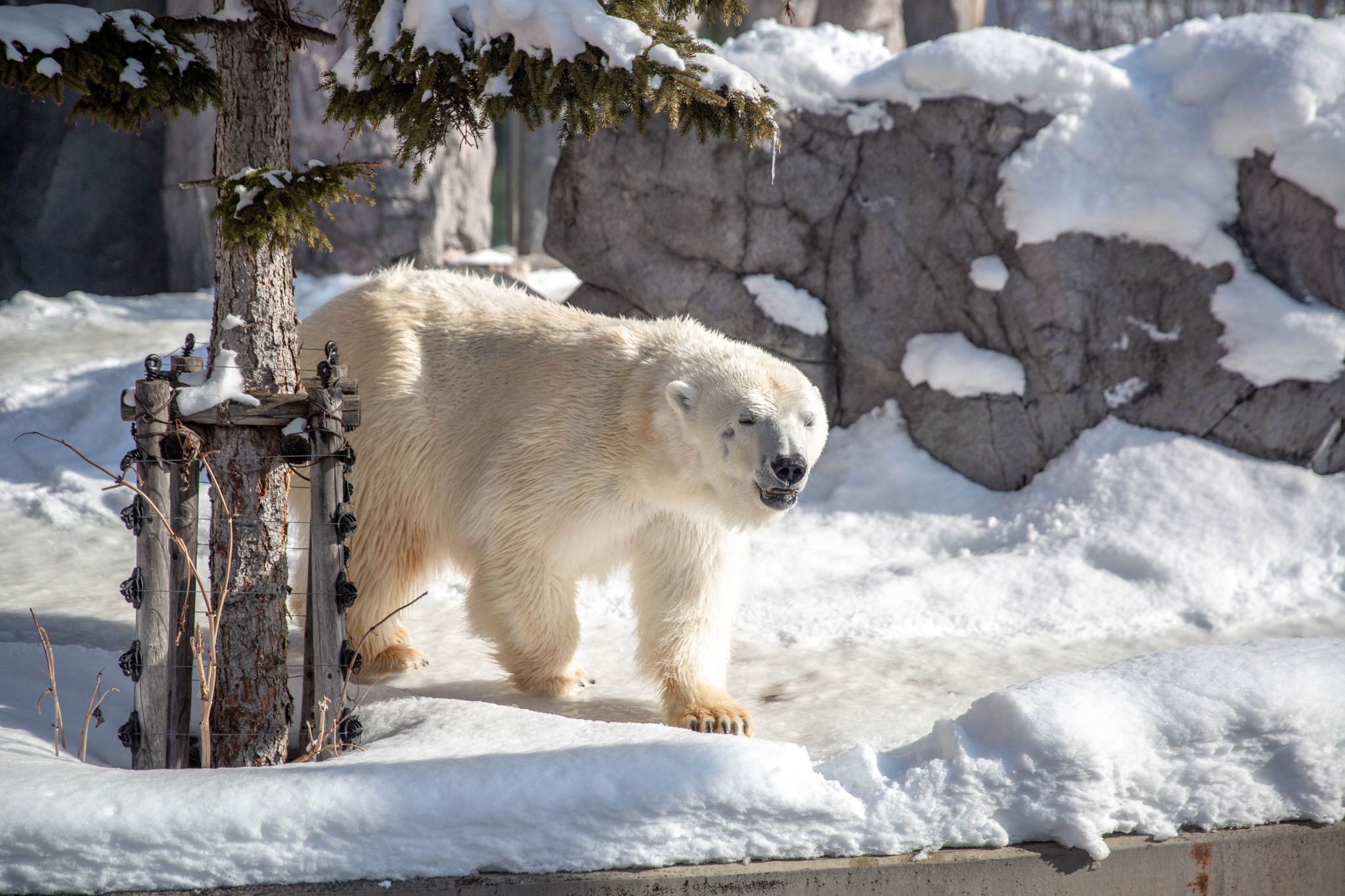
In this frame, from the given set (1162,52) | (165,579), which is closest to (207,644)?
(165,579)

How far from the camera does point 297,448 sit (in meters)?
2.79

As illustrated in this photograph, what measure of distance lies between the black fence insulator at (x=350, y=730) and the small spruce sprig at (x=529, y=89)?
1.47 meters

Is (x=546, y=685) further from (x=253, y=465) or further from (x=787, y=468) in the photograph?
(x=253, y=465)

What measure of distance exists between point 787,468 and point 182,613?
170 cm

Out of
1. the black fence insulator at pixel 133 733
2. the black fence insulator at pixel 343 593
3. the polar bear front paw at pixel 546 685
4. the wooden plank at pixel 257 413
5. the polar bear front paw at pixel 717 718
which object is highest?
the wooden plank at pixel 257 413

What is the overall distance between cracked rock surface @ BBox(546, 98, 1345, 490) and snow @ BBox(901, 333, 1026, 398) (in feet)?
0.19

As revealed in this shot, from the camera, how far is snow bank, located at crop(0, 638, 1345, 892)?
2.22m

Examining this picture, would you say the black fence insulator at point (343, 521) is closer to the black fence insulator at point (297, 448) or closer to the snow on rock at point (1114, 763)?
the black fence insulator at point (297, 448)

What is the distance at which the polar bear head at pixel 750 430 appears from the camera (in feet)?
10.3

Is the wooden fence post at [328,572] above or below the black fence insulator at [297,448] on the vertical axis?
below

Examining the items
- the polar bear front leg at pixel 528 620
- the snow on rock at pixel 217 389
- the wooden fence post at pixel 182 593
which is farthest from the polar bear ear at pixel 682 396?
the wooden fence post at pixel 182 593

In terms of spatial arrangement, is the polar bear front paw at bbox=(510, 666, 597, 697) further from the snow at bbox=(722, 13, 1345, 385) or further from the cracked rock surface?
the snow at bbox=(722, 13, 1345, 385)

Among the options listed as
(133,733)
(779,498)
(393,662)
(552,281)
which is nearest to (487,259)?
(552,281)

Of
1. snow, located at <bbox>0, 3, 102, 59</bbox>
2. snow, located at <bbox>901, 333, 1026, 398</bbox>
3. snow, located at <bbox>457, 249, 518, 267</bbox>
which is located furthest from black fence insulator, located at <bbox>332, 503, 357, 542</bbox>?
snow, located at <bbox>457, 249, 518, 267</bbox>
